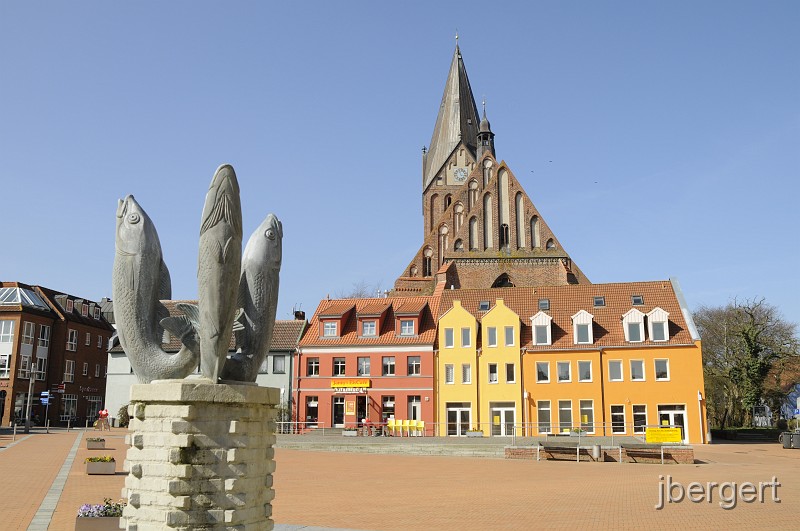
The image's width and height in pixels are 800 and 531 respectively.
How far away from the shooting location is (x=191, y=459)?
8.48 m

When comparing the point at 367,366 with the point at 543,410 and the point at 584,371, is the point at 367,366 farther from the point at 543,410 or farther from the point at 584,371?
the point at 584,371

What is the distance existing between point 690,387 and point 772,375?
1875 cm

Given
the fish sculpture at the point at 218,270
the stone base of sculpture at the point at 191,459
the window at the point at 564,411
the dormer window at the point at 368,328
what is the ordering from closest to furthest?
the stone base of sculpture at the point at 191,459 < the fish sculpture at the point at 218,270 < the window at the point at 564,411 < the dormer window at the point at 368,328

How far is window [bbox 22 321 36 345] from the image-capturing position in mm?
54656

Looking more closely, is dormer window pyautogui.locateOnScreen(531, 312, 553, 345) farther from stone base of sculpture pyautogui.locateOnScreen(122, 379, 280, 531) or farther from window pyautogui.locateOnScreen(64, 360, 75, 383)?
window pyautogui.locateOnScreen(64, 360, 75, 383)

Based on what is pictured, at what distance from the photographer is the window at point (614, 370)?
40719 mm

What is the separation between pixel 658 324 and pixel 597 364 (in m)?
4.05

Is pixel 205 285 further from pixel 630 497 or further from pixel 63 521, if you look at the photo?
pixel 630 497

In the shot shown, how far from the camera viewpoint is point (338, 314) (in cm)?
4603

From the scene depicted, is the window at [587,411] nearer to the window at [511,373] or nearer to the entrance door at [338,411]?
the window at [511,373]

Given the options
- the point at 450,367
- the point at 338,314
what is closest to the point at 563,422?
the point at 450,367

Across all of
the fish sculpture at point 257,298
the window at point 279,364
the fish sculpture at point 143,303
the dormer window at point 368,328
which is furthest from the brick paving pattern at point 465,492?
the window at point 279,364

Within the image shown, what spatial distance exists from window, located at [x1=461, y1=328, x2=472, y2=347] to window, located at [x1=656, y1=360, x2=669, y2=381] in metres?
10.5

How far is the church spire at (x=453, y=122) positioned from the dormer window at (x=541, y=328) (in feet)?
141
